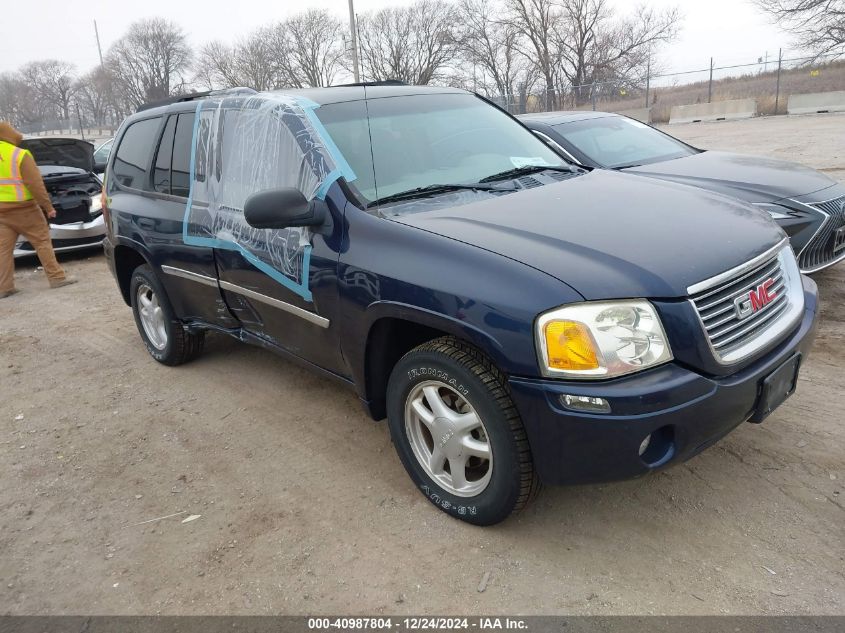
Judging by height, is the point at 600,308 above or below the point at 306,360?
above

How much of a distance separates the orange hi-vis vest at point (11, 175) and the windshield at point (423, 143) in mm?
5688

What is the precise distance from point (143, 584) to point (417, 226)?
71.5 inches

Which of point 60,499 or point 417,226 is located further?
point 60,499

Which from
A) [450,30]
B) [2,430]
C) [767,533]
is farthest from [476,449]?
[450,30]

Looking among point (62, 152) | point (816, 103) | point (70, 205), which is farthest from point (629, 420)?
point (816, 103)

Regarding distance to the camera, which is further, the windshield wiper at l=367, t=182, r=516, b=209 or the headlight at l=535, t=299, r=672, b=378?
the windshield wiper at l=367, t=182, r=516, b=209

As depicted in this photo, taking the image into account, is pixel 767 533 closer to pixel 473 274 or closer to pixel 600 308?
A: pixel 600 308

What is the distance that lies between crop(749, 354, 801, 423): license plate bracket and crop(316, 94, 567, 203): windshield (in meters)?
1.62

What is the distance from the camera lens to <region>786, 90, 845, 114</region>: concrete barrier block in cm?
2531

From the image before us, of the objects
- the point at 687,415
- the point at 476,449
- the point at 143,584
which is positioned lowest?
the point at 143,584

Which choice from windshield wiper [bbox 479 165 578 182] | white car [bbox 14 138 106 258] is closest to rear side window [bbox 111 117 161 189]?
windshield wiper [bbox 479 165 578 182]

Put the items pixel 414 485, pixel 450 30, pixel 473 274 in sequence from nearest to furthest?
1. pixel 473 274
2. pixel 414 485
3. pixel 450 30

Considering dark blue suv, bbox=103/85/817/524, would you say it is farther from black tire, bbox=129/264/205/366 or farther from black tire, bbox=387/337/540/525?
black tire, bbox=129/264/205/366

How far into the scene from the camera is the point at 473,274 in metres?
2.44
